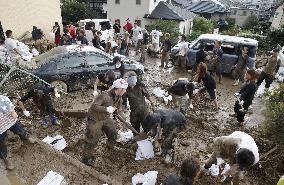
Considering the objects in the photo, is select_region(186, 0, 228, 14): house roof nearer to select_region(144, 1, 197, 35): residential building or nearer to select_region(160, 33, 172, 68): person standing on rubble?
select_region(144, 1, 197, 35): residential building

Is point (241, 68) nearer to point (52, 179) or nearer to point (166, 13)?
point (52, 179)

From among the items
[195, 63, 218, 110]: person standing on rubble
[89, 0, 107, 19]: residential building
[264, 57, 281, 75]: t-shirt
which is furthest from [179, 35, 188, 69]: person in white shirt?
[89, 0, 107, 19]: residential building

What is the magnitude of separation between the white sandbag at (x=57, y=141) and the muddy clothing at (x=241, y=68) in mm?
7061

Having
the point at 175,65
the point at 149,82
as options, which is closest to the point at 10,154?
the point at 149,82

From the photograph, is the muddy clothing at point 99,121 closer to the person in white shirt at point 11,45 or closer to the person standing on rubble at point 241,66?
the person in white shirt at point 11,45

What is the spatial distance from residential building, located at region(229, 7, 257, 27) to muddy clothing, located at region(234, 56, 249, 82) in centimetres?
4521

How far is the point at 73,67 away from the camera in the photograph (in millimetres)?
9672

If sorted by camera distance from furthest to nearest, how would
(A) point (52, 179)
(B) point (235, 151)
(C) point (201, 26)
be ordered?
(C) point (201, 26)
(A) point (52, 179)
(B) point (235, 151)

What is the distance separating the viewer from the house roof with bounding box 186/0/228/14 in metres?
49.3

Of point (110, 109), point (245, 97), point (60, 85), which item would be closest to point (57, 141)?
point (110, 109)

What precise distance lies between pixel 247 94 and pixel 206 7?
4493cm

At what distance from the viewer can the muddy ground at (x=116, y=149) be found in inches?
217

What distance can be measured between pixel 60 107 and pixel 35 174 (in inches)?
141

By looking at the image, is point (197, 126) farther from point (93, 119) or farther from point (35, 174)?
point (35, 174)
